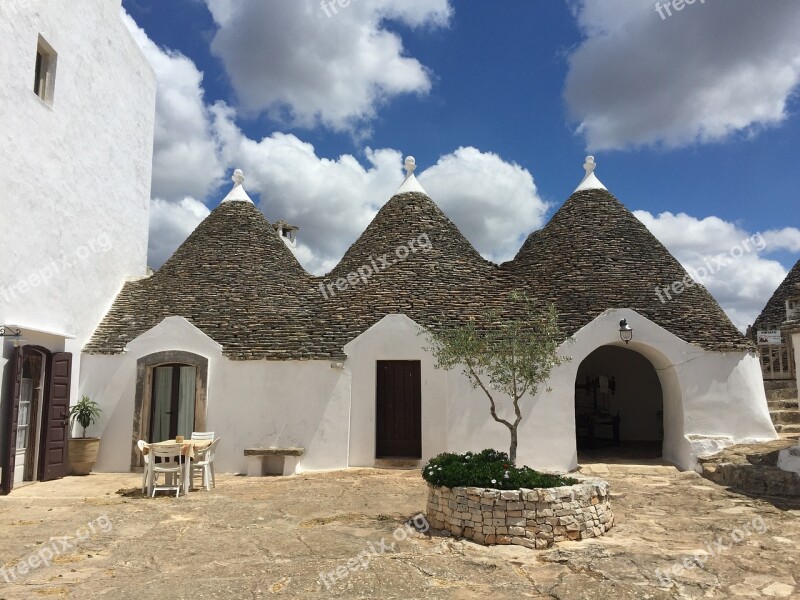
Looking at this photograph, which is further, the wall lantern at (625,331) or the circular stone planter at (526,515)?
the wall lantern at (625,331)

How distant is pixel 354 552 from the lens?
648cm

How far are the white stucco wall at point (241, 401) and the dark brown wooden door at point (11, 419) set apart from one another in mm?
2617

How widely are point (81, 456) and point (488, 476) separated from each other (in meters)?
8.91

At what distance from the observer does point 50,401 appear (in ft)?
37.0

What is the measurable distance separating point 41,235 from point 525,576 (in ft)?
34.2

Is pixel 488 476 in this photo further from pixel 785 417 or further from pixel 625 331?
pixel 785 417

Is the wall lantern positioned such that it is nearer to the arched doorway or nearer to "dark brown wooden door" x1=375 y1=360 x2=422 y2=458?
"dark brown wooden door" x1=375 y1=360 x2=422 y2=458

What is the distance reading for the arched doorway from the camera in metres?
16.9

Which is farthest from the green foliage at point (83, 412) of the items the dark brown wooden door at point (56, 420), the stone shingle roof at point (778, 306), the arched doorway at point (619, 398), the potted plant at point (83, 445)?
the stone shingle roof at point (778, 306)

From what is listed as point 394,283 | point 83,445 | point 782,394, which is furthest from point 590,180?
point 83,445

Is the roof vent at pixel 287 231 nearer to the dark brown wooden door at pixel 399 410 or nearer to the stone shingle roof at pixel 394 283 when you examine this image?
the stone shingle roof at pixel 394 283

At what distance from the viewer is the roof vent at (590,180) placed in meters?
15.8

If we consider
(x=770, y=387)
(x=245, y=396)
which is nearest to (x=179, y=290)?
(x=245, y=396)

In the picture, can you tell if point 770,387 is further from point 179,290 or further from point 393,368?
point 179,290
